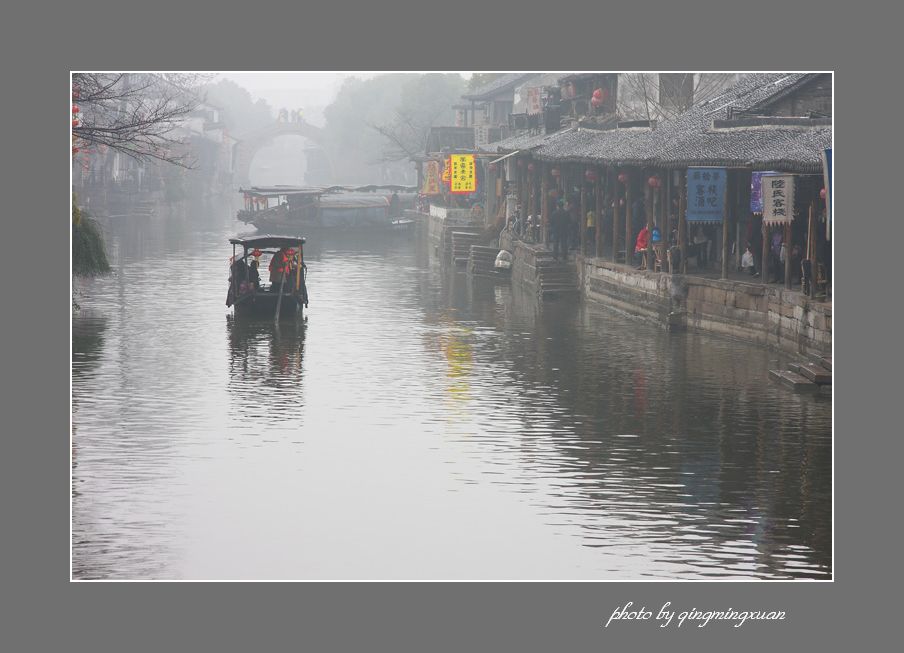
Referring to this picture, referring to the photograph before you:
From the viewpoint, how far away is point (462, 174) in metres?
45.7

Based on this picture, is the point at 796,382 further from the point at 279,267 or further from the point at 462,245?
the point at 462,245

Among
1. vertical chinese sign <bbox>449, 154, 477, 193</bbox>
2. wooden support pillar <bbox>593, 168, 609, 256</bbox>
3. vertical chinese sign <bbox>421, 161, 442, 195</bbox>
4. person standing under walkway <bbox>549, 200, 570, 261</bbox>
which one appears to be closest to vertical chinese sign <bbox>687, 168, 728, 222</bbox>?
wooden support pillar <bbox>593, 168, 609, 256</bbox>

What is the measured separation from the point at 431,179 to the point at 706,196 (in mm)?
37804

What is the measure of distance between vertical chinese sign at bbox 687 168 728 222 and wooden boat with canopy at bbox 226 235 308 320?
7.30m

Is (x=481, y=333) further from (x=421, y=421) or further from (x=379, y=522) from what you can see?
(x=379, y=522)

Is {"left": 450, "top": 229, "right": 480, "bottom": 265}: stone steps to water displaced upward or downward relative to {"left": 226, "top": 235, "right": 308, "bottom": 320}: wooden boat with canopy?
upward

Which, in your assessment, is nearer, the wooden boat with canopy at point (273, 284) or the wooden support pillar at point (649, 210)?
the wooden boat with canopy at point (273, 284)

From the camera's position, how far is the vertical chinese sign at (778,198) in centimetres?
2128

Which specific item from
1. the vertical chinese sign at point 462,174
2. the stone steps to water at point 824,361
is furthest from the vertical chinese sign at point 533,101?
the stone steps to water at point 824,361

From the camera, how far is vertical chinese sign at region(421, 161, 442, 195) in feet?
197

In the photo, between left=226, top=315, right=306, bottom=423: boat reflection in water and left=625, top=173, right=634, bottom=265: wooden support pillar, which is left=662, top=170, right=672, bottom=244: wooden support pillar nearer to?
left=625, top=173, right=634, bottom=265: wooden support pillar

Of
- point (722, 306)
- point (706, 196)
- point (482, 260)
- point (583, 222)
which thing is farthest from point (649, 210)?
point (482, 260)

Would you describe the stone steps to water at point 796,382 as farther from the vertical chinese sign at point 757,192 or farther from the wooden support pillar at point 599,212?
the wooden support pillar at point 599,212

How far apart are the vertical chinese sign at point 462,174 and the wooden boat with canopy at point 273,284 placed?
18.6 meters
